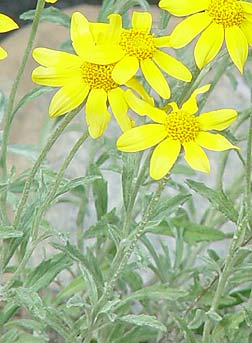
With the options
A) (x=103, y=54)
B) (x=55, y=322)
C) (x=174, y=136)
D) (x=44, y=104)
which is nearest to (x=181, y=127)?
(x=174, y=136)

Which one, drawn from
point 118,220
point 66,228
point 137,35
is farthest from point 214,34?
point 66,228

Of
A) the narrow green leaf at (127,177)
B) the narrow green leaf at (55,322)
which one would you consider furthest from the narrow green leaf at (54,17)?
the narrow green leaf at (55,322)

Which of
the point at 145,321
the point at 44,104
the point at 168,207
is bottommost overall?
the point at 44,104

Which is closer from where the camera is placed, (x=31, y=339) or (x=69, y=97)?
(x=69, y=97)

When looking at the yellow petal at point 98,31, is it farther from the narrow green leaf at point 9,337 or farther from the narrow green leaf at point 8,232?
the narrow green leaf at point 9,337

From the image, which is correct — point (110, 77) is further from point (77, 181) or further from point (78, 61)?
point (77, 181)

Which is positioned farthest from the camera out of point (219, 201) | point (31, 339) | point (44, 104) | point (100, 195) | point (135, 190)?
point (44, 104)

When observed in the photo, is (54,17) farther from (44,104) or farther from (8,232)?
(44,104)
